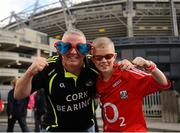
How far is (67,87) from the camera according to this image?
277 cm

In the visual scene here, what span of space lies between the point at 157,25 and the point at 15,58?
23506mm

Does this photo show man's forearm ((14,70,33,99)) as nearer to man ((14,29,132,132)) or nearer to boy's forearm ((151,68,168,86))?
man ((14,29,132,132))

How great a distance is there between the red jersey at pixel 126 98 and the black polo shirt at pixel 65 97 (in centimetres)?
15

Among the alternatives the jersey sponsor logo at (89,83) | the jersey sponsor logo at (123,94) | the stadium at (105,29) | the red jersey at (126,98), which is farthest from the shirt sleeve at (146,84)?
the stadium at (105,29)

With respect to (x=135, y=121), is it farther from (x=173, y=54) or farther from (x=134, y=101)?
(x=173, y=54)

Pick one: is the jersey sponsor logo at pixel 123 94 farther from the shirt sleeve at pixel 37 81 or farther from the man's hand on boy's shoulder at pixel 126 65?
the shirt sleeve at pixel 37 81

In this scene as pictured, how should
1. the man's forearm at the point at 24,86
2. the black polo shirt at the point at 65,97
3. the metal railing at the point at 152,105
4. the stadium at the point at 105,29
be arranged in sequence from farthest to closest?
1. the stadium at the point at 105,29
2. the metal railing at the point at 152,105
3. the black polo shirt at the point at 65,97
4. the man's forearm at the point at 24,86

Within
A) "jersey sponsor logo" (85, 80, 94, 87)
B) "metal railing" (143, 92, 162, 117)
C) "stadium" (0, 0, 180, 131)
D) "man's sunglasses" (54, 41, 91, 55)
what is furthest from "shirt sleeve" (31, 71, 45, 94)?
"stadium" (0, 0, 180, 131)

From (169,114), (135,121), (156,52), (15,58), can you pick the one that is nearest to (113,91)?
(135,121)

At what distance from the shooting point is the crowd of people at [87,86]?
272 cm

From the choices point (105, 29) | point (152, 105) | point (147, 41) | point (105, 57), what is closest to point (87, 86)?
point (105, 57)

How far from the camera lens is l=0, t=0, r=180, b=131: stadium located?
40188mm

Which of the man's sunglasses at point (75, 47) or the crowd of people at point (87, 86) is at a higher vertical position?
the man's sunglasses at point (75, 47)

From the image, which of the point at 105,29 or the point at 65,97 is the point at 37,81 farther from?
the point at 105,29
